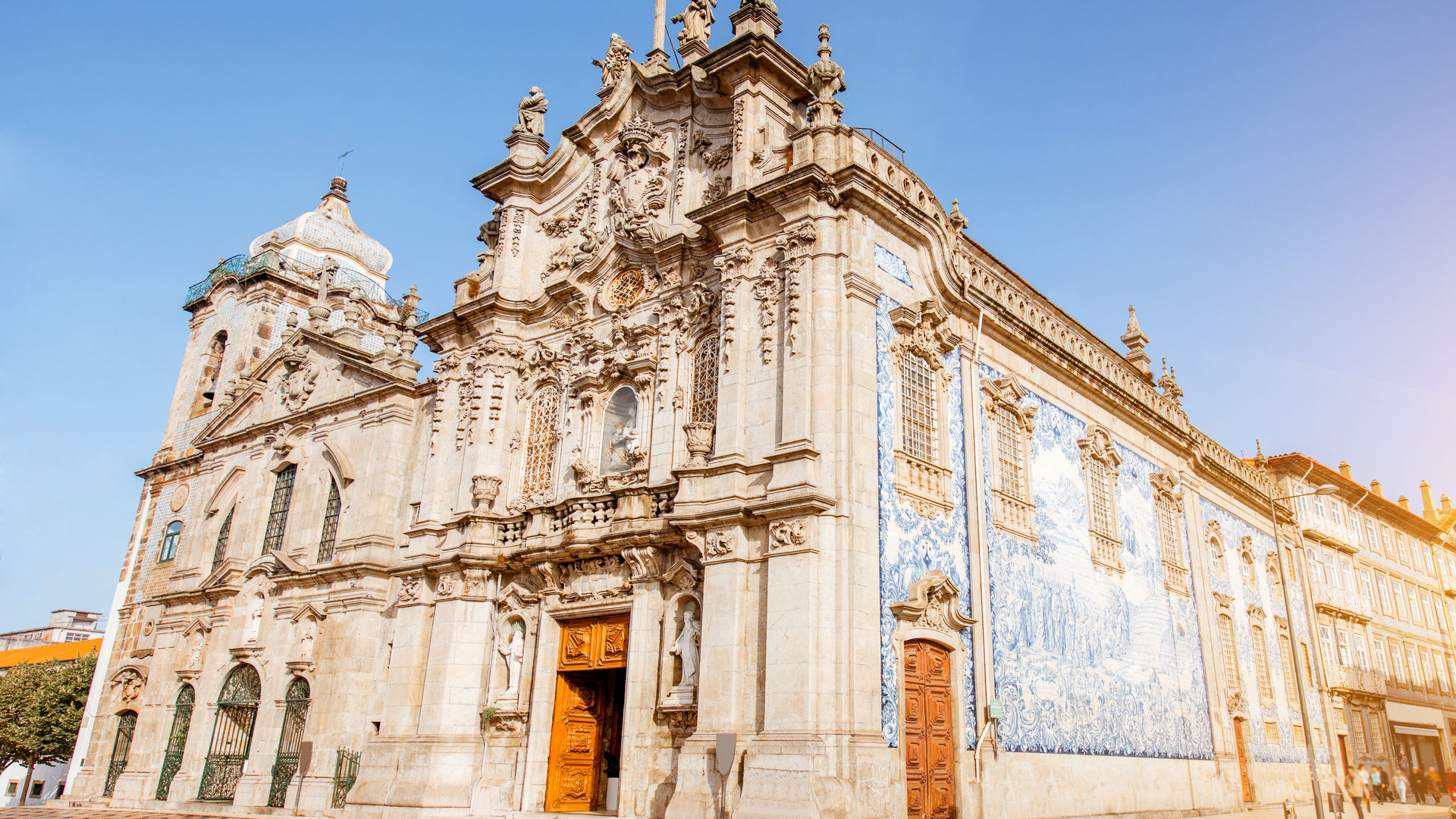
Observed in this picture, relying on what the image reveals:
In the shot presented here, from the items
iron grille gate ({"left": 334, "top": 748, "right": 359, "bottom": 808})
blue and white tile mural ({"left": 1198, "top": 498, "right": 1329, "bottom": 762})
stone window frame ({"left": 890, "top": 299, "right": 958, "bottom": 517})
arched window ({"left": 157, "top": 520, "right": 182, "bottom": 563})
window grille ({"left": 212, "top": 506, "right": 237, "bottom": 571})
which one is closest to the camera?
stone window frame ({"left": 890, "top": 299, "right": 958, "bottom": 517})

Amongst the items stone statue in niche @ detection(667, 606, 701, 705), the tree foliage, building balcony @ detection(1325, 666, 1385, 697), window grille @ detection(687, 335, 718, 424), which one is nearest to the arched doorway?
stone statue in niche @ detection(667, 606, 701, 705)

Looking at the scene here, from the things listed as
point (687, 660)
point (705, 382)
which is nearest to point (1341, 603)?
point (705, 382)

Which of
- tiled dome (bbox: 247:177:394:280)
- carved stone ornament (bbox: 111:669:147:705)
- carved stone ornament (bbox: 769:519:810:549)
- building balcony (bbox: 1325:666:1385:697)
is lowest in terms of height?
carved stone ornament (bbox: 111:669:147:705)

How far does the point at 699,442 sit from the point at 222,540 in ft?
62.4

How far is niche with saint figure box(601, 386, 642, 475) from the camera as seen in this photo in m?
19.1

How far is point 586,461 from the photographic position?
1991 centimetres

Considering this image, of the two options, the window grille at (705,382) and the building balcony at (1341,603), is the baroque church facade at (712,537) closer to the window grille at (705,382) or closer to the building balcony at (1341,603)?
the window grille at (705,382)

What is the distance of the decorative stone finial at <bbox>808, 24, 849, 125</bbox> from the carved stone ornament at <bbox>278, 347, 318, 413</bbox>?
17.6 m

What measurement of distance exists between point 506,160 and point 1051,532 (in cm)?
1486

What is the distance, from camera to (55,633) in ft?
263

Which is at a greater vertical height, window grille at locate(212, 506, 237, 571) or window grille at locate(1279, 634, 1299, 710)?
window grille at locate(212, 506, 237, 571)

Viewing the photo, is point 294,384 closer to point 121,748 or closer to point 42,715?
point 121,748

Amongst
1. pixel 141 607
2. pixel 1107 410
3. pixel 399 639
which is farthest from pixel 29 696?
pixel 1107 410

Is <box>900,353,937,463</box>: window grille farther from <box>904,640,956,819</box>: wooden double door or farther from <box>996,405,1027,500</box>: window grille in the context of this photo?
<box>904,640,956,819</box>: wooden double door
